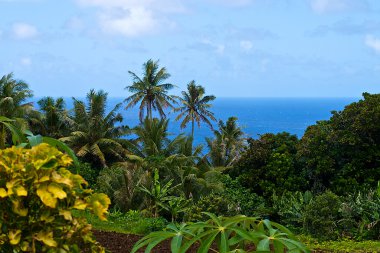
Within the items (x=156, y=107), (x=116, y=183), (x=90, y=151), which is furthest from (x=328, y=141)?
(x=156, y=107)

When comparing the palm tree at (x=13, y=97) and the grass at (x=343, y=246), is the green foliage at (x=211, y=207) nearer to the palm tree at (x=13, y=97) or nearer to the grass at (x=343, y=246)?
the grass at (x=343, y=246)

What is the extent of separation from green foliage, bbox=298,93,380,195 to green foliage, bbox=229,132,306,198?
0.62 metres

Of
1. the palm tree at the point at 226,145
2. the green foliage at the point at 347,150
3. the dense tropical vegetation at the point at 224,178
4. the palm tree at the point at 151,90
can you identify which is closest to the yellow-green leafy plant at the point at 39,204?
the dense tropical vegetation at the point at 224,178

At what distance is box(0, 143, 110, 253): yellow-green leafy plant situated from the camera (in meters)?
2.84

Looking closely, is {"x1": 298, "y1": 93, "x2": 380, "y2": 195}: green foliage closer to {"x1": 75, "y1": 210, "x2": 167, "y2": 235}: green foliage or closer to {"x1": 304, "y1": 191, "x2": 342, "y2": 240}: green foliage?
{"x1": 304, "y1": 191, "x2": 342, "y2": 240}: green foliage

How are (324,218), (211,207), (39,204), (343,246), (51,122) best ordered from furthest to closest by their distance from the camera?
(51,122)
(211,207)
(324,218)
(343,246)
(39,204)

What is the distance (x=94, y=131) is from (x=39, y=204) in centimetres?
3304

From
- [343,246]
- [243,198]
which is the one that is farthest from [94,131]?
[343,246]

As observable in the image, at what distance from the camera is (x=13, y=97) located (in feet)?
119

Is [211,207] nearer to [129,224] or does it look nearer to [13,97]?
[129,224]

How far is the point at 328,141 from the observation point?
22.3 m

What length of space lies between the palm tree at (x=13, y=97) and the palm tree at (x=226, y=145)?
12480 mm

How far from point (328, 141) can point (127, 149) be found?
1768cm

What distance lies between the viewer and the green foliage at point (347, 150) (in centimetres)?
2156
